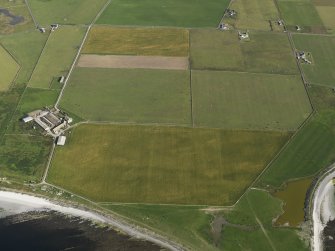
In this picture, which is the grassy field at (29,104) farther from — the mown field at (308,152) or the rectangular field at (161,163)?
the mown field at (308,152)

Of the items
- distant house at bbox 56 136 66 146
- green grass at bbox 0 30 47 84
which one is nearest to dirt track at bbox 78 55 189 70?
green grass at bbox 0 30 47 84

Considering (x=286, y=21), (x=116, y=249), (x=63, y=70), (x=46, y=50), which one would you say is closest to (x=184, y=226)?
(x=116, y=249)

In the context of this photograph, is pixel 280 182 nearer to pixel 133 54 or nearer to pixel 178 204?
pixel 178 204

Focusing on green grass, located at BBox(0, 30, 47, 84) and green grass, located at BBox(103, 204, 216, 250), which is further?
green grass, located at BBox(0, 30, 47, 84)

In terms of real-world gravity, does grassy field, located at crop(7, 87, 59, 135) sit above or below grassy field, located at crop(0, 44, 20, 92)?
below

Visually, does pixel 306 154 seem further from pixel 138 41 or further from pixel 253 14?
pixel 253 14

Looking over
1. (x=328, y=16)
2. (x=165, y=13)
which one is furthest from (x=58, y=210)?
(x=328, y=16)

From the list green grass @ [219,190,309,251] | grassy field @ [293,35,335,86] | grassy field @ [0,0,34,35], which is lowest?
grassy field @ [293,35,335,86]

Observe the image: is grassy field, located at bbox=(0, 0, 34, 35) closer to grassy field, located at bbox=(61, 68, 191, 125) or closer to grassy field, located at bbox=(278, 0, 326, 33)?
grassy field, located at bbox=(61, 68, 191, 125)
